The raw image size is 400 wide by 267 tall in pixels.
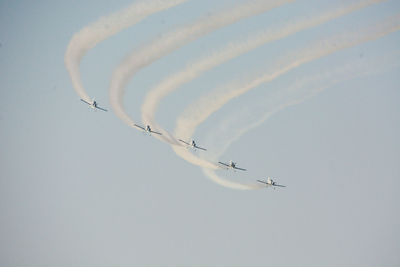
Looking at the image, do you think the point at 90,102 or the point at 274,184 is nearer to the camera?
the point at 90,102

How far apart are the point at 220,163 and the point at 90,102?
13.6 metres

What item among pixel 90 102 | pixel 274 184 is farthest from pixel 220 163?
pixel 90 102

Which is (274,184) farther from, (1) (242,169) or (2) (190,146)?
(2) (190,146)

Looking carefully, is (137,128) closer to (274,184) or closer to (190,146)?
(190,146)

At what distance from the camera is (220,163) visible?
5712cm

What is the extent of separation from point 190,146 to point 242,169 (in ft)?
19.6

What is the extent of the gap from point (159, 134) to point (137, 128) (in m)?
2.14

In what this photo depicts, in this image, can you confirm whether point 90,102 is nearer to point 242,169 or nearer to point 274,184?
point 242,169

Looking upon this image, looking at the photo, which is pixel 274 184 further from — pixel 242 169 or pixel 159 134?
pixel 159 134

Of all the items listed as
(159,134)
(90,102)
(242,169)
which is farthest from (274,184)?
(90,102)

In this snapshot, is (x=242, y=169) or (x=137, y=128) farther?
(x=242, y=169)

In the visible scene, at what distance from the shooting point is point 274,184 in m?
60.3

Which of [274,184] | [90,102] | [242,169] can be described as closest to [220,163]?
[242,169]

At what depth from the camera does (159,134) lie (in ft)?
177
